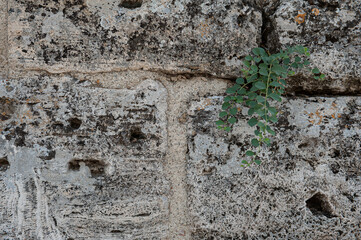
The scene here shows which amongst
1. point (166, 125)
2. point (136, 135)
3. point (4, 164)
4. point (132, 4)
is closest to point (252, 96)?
point (166, 125)

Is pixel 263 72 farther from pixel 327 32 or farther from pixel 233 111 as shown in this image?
pixel 327 32

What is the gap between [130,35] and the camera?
1154 mm

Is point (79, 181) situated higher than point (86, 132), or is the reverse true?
point (86, 132)

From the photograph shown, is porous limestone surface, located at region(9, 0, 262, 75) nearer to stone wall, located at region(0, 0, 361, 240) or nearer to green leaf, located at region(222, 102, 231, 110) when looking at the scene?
stone wall, located at region(0, 0, 361, 240)

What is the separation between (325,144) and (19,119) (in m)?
1.02

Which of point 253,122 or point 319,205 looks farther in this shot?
point 319,205

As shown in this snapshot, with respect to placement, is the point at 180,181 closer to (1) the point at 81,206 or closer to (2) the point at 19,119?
(1) the point at 81,206

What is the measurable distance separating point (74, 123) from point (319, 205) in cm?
89

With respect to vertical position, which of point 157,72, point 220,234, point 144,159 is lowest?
point 220,234

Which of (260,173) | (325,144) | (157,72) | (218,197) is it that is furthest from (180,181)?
(325,144)

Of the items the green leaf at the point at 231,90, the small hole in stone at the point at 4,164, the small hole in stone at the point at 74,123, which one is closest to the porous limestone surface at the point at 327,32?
the green leaf at the point at 231,90

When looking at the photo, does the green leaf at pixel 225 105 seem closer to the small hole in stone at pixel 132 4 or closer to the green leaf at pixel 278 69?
the green leaf at pixel 278 69

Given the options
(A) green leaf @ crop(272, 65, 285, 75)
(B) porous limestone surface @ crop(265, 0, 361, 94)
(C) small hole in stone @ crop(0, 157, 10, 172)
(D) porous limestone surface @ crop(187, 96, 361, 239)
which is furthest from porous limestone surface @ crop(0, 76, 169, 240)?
(B) porous limestone surface @ crop(265, 0, 361, 94)

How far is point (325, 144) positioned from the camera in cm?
121
